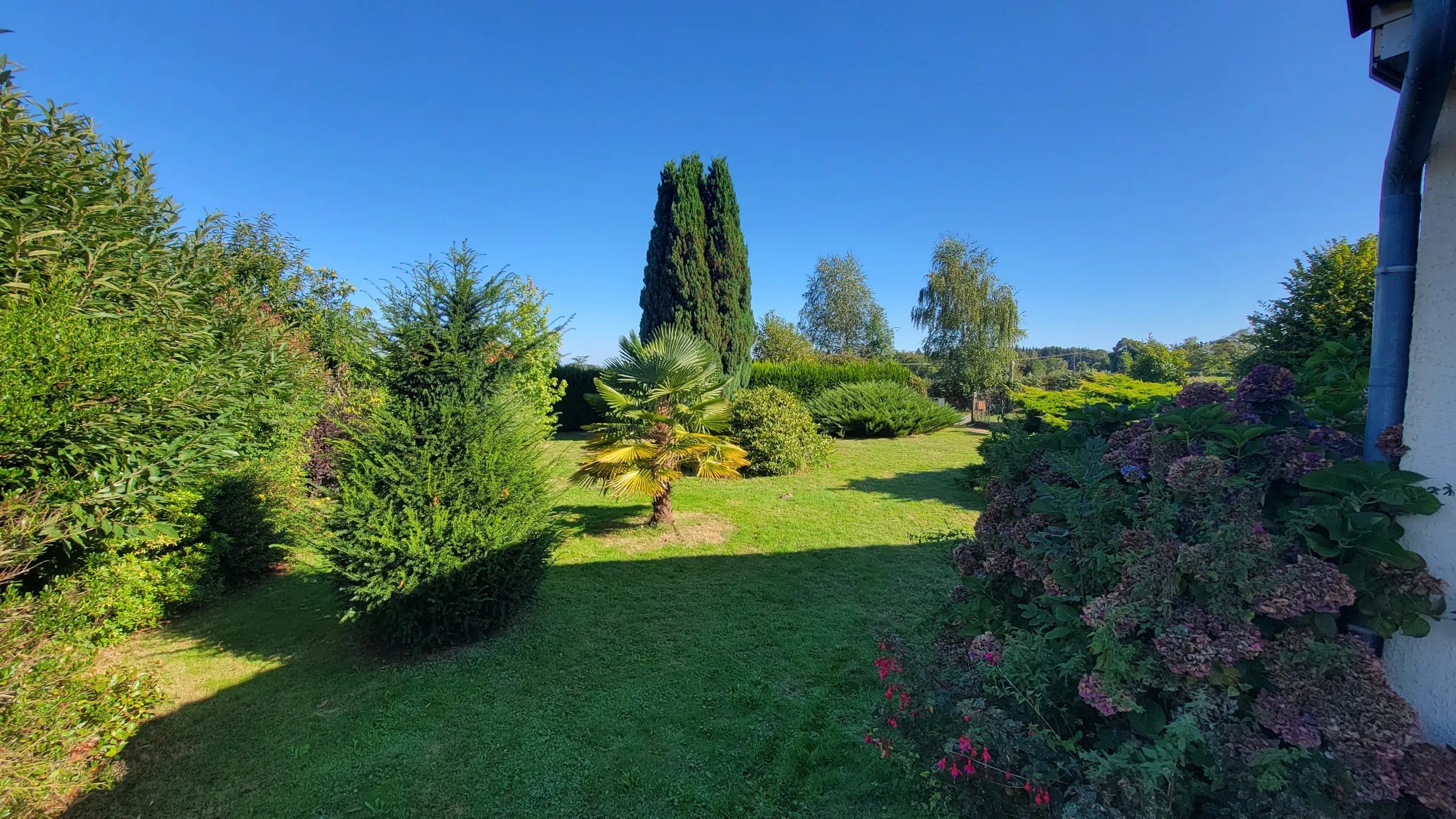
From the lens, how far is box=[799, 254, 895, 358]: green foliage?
105ft

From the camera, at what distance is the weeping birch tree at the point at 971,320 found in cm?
2000

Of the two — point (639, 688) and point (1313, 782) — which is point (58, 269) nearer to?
point (639, 688)

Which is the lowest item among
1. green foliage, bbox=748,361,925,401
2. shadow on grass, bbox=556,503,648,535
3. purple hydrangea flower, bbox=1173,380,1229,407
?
shadow on grass, bbox=556,503,648,535

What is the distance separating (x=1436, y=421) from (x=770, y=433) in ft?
28.7

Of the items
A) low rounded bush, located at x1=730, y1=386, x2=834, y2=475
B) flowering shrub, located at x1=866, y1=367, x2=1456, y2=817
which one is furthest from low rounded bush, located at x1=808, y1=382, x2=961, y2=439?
flowering shrub, located at x1=866, y1=367, x2=1456, y2=817

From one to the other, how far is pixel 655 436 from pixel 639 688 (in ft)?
11.1

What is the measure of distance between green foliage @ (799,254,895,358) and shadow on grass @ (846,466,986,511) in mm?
22040

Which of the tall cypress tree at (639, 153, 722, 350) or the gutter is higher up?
the tall cypress tree at (639, 153, 722, 350)

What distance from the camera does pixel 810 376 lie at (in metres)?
17.7

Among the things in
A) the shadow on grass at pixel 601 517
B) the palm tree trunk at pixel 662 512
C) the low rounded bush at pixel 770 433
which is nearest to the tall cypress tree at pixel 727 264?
the low rounded bush at pixel 770 433

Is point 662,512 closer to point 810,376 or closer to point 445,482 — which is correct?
point 445,482

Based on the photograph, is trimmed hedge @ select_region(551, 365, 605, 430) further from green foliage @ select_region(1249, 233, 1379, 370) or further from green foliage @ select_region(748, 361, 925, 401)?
green foliage @ select_region(1249, 233, 1379, 370)

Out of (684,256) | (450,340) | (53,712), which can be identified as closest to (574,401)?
(684,256)

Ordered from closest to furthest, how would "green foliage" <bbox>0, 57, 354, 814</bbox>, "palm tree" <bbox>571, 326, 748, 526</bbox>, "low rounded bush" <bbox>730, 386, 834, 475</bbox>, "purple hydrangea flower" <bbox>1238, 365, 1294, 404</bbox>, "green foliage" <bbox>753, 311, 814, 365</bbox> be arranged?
1. "purple hydrangea flower" <bbox>1238, 365, 1294, 404</bbox>
2. "green foliage" <bbox>0, 57, 354, 814</bbox>
3. "palm tree" <bbox>571, 326, 748, 526</bbox>
4. "low rounded bush" <bbox>730, 386, 834, 475</bbox>
5. "green foliage" <bbox>753, 311, 814, 365</bbox>
